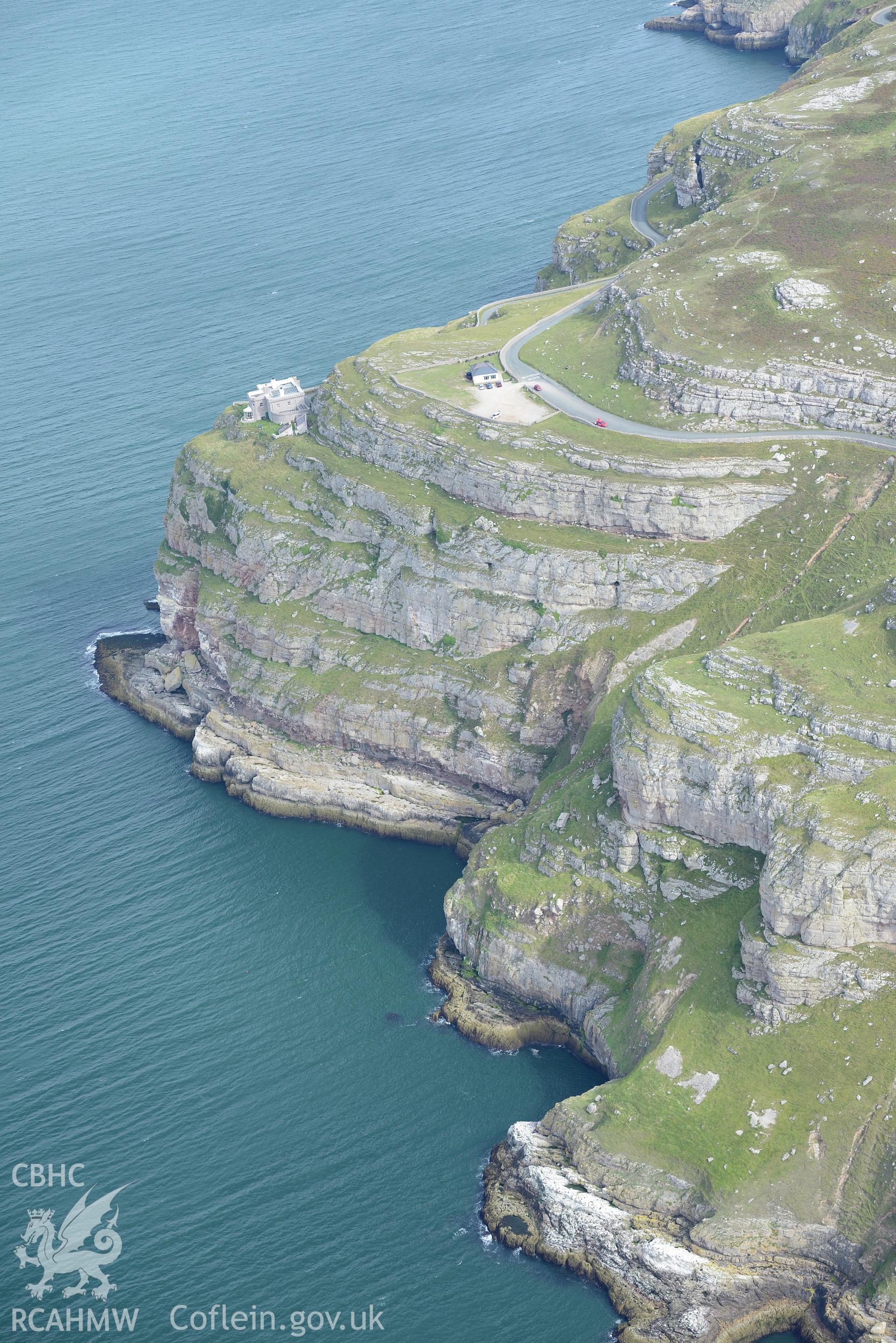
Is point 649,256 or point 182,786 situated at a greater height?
point 649,256

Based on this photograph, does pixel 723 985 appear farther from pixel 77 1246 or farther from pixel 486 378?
pixel 486 378

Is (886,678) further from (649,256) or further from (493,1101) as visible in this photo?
(649,256)

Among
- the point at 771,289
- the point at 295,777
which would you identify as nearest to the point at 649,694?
the point at 295,777

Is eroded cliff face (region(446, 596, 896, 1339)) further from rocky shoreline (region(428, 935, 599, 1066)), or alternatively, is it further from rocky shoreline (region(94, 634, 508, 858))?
rocky shoreline (region(94, 634, 508, 858))

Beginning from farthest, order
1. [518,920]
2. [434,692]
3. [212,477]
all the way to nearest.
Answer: [212,477] → [434,692] → [518,920]

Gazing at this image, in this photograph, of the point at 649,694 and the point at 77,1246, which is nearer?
the point at 77,1246

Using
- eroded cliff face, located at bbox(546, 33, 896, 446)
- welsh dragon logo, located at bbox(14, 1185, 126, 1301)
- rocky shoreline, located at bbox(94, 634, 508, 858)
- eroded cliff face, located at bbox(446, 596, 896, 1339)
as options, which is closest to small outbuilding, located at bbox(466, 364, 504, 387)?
eroded cliff face, located at bbox(546, 33, 896, 446)

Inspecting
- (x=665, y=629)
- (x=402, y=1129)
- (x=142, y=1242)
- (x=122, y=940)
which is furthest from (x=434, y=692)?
(x=142, y=1242)
